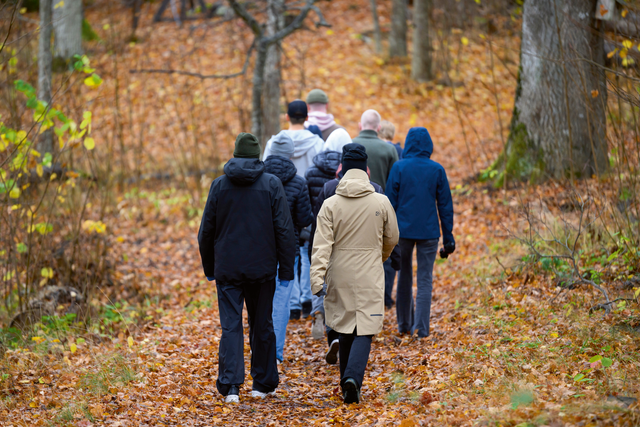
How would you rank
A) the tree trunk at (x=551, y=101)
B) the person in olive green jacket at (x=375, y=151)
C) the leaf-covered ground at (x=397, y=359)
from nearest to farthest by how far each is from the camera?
the leaf-covered ground at (x=397, y=359), the person in olive green jacket at (x=375, y=151), the tree trunk at (x=551, y=101)

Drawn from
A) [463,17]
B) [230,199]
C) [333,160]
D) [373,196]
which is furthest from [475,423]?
[463,17]

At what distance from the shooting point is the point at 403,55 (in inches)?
778

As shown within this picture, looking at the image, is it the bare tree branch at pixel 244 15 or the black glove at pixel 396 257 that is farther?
the bare tree branch at pixel 244 15

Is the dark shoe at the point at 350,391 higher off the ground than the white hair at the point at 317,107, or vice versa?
the white hair at the point at 317,107

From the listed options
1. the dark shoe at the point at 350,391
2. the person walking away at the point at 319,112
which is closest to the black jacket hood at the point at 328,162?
the person walking away at the point at 319,112

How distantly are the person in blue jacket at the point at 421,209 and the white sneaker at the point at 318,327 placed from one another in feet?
3.13

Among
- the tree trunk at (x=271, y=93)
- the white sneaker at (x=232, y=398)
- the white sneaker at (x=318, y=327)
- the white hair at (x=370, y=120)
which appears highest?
the tree trunk at (x=271, y=93)

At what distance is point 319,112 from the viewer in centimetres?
763

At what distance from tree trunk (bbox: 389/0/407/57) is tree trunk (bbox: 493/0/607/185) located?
10.0 metres

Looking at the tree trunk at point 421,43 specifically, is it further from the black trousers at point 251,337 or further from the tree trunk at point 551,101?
the black trousers at point 251,337

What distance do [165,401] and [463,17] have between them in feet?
60.0

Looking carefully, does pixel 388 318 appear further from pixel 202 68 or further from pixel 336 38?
pixel 336 38

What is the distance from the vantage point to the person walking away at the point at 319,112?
754 centimetres

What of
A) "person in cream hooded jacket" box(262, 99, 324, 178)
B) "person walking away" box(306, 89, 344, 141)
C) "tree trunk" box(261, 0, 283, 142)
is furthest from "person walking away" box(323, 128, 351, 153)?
"tree trunk" box(261, 0, 283, 142)
